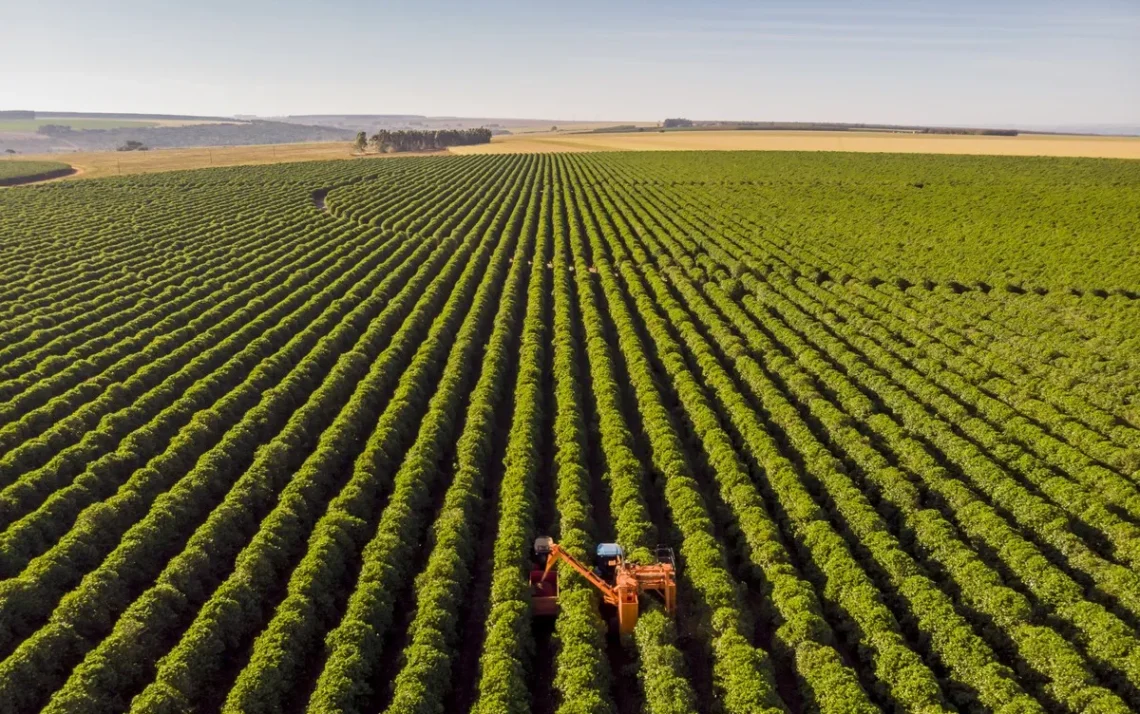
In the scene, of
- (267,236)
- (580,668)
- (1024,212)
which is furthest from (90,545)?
(1024,212)

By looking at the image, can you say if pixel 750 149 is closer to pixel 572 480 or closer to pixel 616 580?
pixel 572 480

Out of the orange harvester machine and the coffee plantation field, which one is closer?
the coffee plantation field

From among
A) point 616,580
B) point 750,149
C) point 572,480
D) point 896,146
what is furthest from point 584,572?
point 896,146

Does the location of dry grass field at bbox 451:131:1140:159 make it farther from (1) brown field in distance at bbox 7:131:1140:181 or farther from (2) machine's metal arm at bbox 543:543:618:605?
(2) machine's metal arm at bbox 543:543:618:605

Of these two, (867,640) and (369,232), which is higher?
(369,232)

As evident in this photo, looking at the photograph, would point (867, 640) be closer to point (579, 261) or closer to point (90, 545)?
point (90, 545)

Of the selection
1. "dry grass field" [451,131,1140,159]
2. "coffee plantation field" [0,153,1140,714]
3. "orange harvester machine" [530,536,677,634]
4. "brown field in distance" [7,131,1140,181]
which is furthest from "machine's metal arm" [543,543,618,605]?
"dry grass field" [451,131,1140,159]
